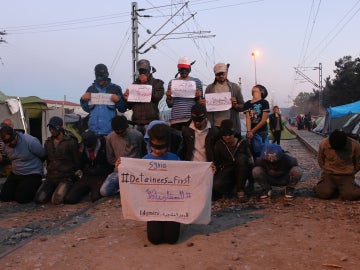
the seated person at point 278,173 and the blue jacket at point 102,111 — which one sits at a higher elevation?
the blue jacket at point 102,111

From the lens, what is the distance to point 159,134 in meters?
4.87

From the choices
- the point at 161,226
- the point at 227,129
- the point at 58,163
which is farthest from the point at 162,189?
the point at 58,163

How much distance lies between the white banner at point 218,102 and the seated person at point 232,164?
62 cm

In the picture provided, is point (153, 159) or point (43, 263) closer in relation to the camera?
point (43, 263)

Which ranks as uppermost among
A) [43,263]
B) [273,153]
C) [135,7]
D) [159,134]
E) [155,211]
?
[135,7]

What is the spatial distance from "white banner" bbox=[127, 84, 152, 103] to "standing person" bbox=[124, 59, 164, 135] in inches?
3.5

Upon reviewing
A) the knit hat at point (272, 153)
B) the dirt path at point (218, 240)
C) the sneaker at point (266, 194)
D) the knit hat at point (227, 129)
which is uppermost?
the knit hat at point (227, 129)

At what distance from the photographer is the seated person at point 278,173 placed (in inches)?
263

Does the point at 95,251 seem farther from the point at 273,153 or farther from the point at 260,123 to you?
the point at 260,123

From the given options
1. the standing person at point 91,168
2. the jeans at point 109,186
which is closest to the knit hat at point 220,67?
the standing person at point 91,168

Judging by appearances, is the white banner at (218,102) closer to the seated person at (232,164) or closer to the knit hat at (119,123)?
the seated person at (232,164)

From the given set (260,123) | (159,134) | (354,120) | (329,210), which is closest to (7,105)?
(260,123)

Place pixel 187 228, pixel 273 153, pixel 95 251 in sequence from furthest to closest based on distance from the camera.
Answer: pixel 273 153, pixel 187 228, pixel 95 251

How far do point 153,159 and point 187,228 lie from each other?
103 cm
